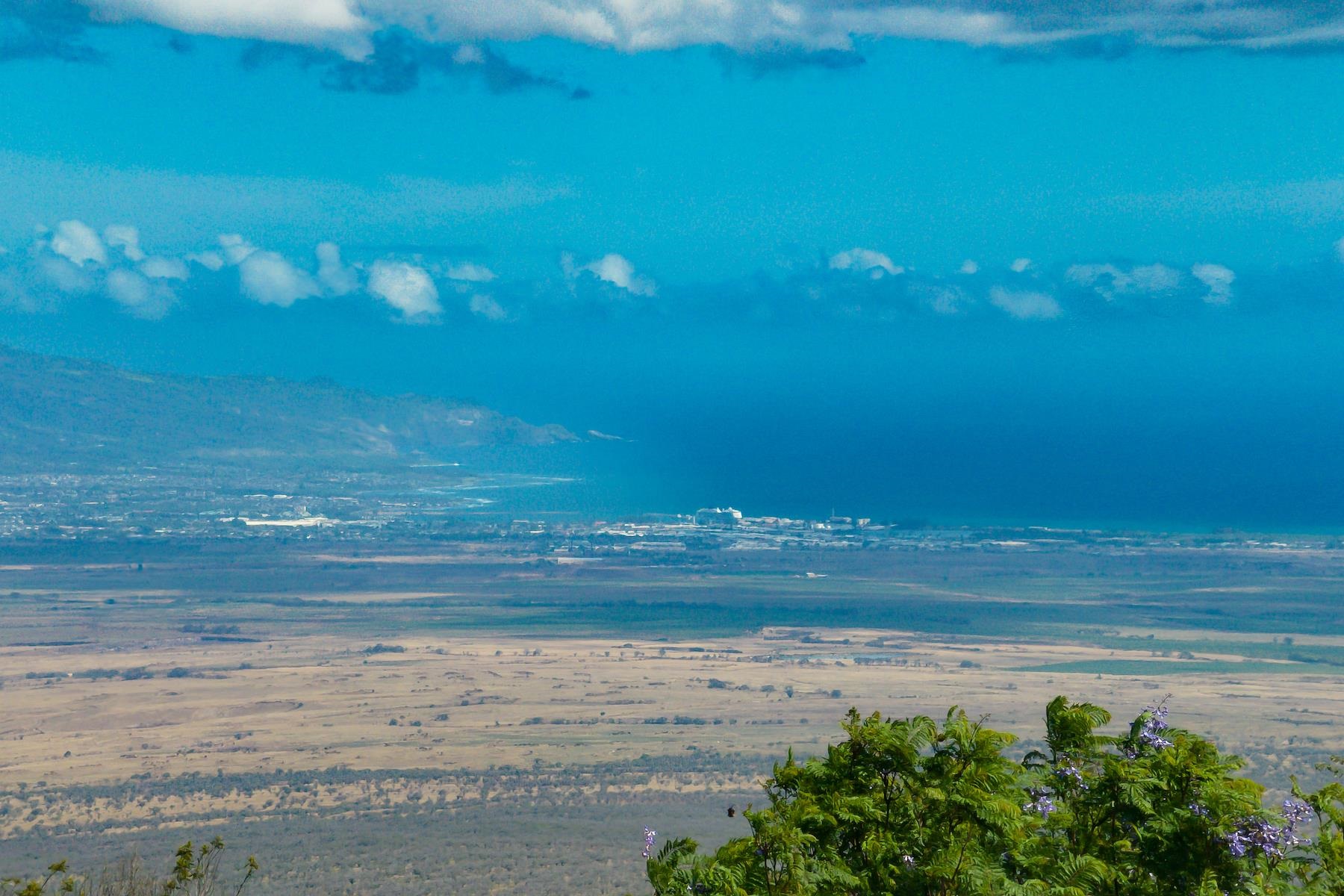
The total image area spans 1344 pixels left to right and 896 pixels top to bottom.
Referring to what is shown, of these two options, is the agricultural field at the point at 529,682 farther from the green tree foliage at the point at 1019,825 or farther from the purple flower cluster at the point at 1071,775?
the green tree foliage at the point at 1019,825

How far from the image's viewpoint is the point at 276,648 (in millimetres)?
76438

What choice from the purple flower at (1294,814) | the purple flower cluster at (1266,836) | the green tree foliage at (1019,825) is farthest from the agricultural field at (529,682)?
the purple flower cluster at (1266,836)

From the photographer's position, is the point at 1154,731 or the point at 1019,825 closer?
the point at 1019,825

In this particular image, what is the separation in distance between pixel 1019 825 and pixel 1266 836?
58.4 inches

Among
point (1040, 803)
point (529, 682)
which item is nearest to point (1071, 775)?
point (1040, 803)

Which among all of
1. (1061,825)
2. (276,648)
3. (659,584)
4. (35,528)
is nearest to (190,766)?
(276,648)

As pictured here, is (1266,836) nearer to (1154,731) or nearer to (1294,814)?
(1294,814)

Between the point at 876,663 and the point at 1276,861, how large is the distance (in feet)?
206

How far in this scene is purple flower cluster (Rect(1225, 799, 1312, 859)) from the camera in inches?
365

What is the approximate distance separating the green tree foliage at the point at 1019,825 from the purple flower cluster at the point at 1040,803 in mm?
12

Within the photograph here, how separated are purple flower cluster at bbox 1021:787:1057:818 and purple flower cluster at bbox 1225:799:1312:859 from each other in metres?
1.36

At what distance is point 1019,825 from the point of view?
9906 millimetres

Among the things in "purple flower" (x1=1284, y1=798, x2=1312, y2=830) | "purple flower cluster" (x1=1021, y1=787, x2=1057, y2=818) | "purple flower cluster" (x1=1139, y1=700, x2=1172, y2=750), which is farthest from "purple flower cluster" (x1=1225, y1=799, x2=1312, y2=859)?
"purple flower cluster" (x1=1021, y1=787, x2=1057, y2=818)

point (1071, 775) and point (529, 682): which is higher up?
point (1071, 775)
